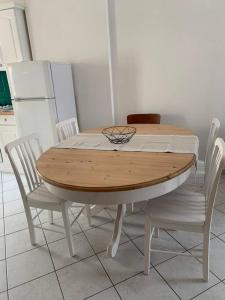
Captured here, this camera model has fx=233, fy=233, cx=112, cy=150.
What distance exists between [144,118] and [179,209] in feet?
5.19

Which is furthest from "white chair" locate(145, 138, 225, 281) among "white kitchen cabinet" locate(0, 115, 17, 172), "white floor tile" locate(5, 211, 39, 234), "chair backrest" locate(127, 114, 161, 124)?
"white kitchen cabinet" locate(0, 115, 17, 172)

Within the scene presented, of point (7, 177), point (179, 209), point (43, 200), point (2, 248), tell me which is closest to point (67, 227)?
point (43, 200)

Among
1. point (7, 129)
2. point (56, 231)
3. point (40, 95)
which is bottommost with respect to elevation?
point (56, 231)

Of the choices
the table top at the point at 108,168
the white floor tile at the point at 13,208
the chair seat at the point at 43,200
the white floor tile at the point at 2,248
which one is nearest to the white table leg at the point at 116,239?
the chair seat at the point at 43,200

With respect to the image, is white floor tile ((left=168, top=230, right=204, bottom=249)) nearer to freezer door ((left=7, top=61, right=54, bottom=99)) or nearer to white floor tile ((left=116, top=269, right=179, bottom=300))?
white floor tile ((left=116, top=269, right=179, bottom=300))

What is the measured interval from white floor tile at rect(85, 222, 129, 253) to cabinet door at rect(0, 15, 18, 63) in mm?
2644

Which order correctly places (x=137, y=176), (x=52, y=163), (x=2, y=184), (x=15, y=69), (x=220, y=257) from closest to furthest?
(x=137, y=176) < (x=52, y=163) < (x=220, y=257) < (x=15, y=69) < (x=2, y=184)

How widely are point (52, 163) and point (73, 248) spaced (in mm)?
701

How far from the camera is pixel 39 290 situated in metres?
1.50

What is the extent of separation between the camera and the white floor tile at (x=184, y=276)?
4.66 ft

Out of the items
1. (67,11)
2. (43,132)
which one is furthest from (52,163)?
(67,11)

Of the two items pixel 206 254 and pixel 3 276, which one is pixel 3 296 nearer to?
pixel 3 276

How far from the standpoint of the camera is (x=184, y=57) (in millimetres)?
2666

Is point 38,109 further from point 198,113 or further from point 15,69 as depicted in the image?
point 198,113
